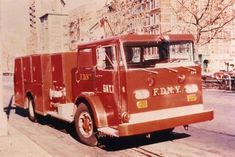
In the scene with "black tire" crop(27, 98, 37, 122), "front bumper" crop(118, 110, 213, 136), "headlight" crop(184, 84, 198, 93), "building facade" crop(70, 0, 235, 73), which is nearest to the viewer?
"front bumper" crop(118, 110, 213, 136)

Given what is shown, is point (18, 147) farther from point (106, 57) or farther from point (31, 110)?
point (31, 110)

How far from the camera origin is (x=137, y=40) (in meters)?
8.77

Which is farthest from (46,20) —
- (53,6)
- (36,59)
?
(36,59)

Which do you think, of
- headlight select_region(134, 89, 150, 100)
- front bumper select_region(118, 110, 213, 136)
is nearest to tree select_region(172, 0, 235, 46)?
front bumper select_region(118, 110, 213, 136)

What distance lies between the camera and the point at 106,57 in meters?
8.90

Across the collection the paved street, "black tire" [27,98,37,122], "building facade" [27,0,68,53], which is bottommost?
the paved street

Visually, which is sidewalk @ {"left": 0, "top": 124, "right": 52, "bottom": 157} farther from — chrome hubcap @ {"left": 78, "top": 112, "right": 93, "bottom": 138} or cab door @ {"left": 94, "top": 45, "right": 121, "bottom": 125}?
cab door @ {"left": 94, "top": 45, "right": 121, "bottom": 125}

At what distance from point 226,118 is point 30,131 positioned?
19.8 ft

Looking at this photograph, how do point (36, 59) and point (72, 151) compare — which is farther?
point (36, 59)

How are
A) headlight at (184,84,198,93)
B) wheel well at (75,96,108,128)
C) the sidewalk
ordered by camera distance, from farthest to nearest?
headlight at (184,84,198,93) → wheel well at (75,96,108,128) → the sidewalk

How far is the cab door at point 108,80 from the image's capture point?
8.58 m

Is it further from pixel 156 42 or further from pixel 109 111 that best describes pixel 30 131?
pixel 156 42

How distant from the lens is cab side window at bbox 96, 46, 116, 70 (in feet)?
28.3

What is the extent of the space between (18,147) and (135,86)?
293 centimetres
